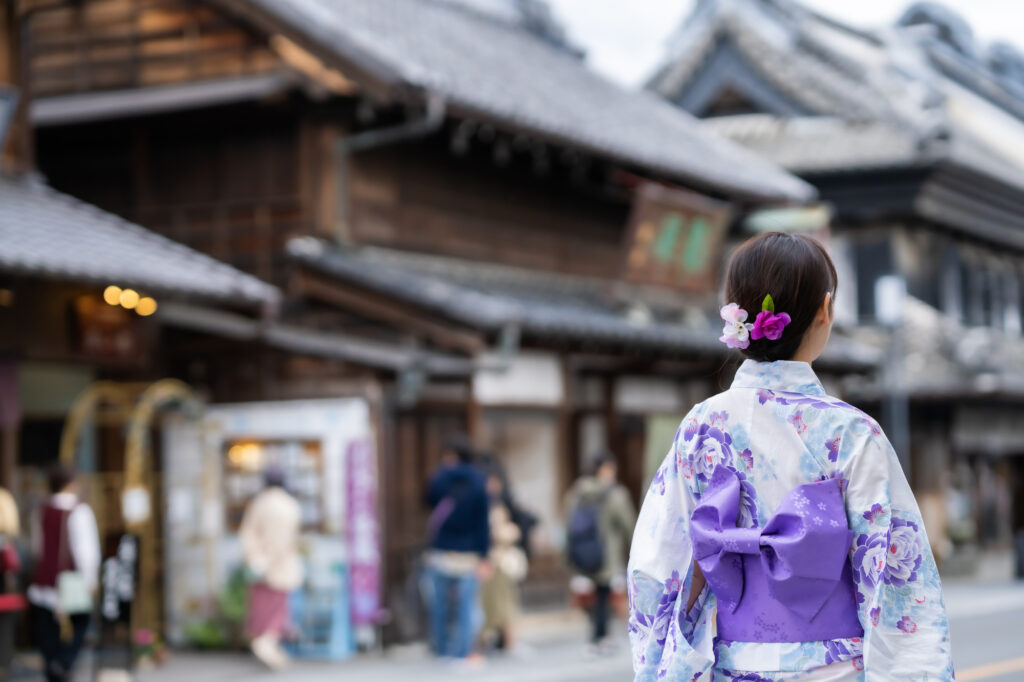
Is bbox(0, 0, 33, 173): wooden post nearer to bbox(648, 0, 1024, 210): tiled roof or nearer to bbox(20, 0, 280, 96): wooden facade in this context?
bbox(20, 0, 280, 96): wooden facade

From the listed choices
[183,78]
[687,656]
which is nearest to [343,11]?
[183,78]

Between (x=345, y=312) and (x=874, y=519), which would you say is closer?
(x=874, y=519)

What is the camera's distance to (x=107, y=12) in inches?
633

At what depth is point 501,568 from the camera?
535 inches

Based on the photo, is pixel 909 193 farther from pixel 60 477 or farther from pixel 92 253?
pixel 60 477

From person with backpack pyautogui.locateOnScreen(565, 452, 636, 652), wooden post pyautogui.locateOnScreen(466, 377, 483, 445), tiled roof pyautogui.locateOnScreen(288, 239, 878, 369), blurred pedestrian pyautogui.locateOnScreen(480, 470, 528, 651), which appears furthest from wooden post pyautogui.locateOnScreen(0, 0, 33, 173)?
person with backpack pyautogui.locateOnScreen(565, 452, 636, 652)

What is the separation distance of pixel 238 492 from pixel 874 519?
11660 mm

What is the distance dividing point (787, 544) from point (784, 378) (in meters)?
0.39

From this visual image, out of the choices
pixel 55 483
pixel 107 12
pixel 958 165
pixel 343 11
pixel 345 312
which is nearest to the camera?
pixel 55 483

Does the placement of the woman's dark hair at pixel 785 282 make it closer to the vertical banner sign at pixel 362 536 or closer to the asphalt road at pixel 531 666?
the asphalt road at pixel 531 666

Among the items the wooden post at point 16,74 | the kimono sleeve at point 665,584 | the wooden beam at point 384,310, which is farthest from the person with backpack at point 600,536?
the kimono sleeve at point 665,584

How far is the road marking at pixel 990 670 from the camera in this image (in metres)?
10.7

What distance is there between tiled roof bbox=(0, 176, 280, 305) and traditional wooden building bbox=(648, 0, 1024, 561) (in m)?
12.5

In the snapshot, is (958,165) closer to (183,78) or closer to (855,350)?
(855,350)
